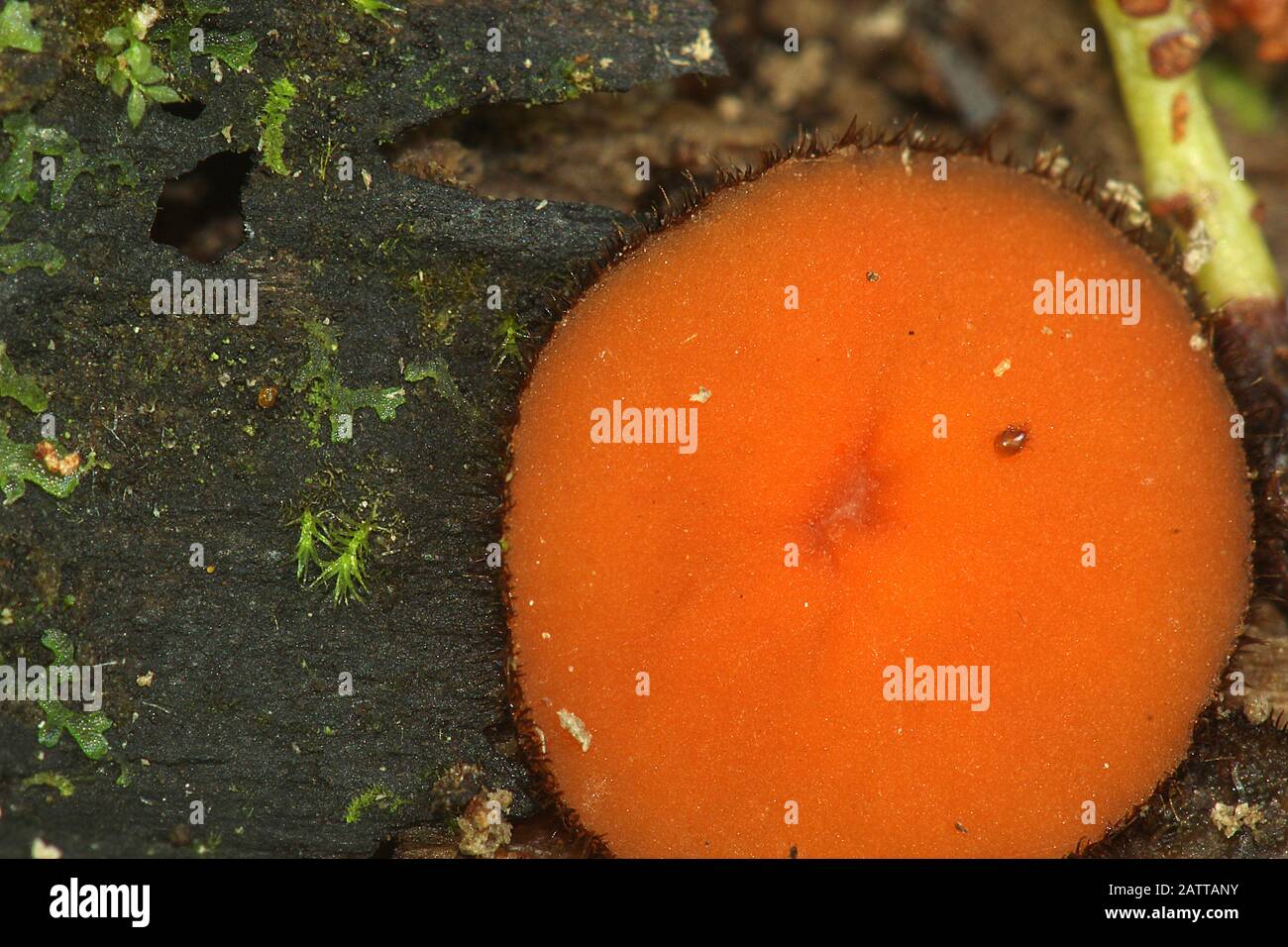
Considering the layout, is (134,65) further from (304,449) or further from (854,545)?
(854,545)

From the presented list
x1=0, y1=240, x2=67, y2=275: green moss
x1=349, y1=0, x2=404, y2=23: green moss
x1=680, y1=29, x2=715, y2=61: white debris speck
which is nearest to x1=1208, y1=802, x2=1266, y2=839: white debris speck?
x1=680, y1=29, x2=715, y2=61: white debris speck

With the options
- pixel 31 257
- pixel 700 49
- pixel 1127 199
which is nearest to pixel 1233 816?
pixel 1127 199

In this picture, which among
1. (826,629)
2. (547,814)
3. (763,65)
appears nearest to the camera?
(826,629)

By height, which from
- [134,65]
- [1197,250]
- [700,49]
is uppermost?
[700,49]

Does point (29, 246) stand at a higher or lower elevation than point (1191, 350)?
higher

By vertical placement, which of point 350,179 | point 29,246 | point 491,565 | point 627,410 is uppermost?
point 350,179
